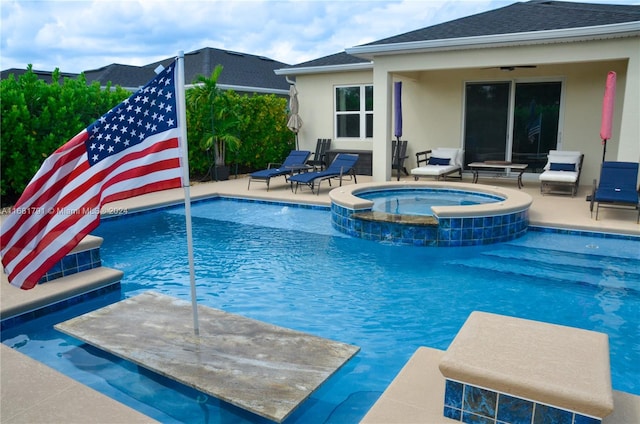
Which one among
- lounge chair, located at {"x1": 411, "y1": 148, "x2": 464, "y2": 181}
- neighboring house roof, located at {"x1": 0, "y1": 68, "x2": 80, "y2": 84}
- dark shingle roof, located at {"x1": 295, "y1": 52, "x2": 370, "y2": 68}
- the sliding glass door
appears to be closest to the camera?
the sliding glass door

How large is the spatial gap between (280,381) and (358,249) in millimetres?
4555

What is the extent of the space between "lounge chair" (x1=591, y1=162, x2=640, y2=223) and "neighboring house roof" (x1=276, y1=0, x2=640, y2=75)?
2593 millimetres

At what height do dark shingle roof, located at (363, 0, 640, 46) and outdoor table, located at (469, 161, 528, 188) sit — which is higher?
dark shingle roof, located at (363, 0, 640, 46)

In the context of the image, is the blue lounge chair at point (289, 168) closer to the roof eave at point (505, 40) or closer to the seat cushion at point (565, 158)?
the roof eave at point (505, 40)

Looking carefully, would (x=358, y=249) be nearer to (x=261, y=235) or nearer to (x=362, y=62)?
(x=261, y=235)

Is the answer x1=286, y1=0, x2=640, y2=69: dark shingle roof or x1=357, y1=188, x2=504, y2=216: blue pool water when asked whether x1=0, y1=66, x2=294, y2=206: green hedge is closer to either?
x1=357, y1=188, x2=504, y2=216: blue pool water

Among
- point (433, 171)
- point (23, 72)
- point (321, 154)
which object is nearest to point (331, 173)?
point (433, 171)

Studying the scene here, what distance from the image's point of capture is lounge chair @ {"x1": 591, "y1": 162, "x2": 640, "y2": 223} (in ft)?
26.4

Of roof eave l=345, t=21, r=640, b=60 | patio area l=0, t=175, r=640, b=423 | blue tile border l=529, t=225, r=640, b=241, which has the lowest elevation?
blue tile border l=529, t=225, r=640, b=241

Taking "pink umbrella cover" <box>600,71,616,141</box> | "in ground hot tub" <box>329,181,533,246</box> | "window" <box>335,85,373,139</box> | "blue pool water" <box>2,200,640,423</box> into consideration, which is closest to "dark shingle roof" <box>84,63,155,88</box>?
"window" <box>335,85,373,139</box>

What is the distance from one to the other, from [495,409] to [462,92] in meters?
12.4

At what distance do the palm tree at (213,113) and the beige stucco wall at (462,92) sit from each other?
10.5 ft

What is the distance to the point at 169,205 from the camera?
10930 mm

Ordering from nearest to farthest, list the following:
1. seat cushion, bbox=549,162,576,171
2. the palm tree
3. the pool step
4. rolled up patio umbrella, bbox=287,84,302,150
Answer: the pool step < seat cushion, bbox=549,162,576,171 < the palm tree < rolled up patio umbrella, bbox=287,84,302,150
